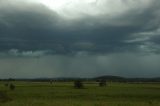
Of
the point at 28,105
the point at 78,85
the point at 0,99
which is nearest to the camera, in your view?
the point at 28,105

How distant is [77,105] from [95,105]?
7.66ft

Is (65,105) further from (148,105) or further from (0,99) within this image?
(0,99)

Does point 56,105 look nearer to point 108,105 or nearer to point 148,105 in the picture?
point 108,105

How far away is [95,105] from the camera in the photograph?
144 feet

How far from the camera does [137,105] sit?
4538 cm

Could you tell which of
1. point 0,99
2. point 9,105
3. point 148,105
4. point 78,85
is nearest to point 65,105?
point 9,105

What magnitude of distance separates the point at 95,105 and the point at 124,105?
12.7ft

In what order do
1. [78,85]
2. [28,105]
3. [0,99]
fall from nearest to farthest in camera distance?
[28,105], [0,99], [78,85]

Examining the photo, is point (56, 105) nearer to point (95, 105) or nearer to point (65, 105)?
point (65, 105)

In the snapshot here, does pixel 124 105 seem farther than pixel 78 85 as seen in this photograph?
No

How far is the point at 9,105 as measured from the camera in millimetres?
44750

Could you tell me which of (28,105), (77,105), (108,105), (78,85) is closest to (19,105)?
(28,105)

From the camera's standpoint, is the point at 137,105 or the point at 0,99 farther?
the point at 0,99

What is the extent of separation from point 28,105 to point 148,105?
15.8 meters
